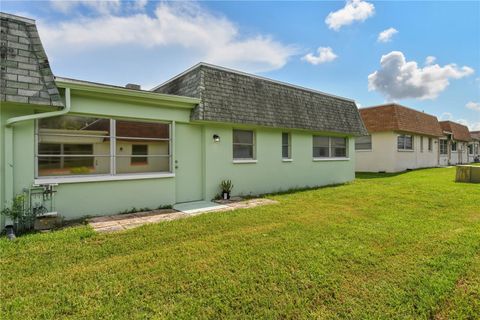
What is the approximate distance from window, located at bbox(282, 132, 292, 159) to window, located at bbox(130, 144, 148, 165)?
575 centimetres

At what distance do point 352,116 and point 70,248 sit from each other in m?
13.4

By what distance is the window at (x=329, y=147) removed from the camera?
12090 millimetres

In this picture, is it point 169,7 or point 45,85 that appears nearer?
point 45,85

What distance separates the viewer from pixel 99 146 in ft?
21.9

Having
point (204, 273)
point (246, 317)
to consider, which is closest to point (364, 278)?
point (246, 317)

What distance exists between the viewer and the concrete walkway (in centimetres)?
560

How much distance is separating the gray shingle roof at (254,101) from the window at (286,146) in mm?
687

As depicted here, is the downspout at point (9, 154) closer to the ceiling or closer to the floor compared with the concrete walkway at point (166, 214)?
closer to the ceiling

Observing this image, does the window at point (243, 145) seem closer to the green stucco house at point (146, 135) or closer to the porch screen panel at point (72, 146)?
the green stucco house at point (146, 135)

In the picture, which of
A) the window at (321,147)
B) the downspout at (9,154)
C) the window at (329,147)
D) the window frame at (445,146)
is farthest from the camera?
the window frame at (445,146)

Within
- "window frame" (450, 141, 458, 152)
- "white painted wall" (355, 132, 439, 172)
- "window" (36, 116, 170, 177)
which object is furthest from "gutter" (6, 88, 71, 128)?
"window frame" (450, 141, 458, 152)

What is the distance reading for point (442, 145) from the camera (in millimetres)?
26016

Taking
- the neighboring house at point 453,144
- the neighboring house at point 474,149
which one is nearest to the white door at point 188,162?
the neighboring house at point 453,144

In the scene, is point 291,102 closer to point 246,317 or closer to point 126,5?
point 126,5
